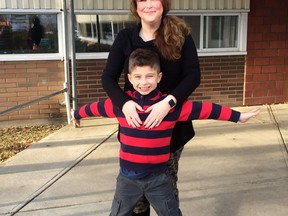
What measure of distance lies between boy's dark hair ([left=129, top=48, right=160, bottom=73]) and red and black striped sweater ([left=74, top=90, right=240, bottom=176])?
0.16 m

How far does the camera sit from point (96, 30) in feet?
20.5

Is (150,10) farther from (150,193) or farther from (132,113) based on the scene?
(150,193)

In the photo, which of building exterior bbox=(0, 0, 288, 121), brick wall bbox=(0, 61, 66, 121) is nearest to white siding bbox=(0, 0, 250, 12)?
building exterior bbox=(0, 0, 288, 121)

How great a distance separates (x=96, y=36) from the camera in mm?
6273

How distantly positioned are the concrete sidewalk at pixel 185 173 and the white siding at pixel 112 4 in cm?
170

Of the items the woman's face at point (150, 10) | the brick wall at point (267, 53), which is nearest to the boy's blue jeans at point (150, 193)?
the woman's face at point (150, 10)

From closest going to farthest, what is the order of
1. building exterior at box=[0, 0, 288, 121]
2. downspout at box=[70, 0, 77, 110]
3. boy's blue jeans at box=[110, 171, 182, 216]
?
boy's blue jeans at box=[110, 171, 182, 216]
downspout at box=[70, 0, 77, 110]
building exterior at box=[0, 0, 288, 121]

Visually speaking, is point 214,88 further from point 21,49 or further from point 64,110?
point 21,49

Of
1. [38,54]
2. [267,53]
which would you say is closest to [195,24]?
[267,53]

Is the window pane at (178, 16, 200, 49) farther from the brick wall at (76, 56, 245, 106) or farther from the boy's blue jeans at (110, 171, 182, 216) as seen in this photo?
the boy's blue jeans at (110, 171, 182, 216)

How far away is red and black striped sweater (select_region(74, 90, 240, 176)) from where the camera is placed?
231 centimetres

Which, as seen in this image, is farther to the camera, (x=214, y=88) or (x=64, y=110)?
(x=214, y=88)

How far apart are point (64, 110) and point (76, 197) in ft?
9.17

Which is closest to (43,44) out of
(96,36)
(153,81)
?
(96,36)
